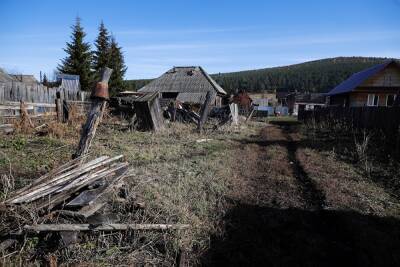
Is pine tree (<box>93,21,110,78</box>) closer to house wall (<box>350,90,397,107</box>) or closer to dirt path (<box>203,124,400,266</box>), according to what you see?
house wall (<box>350,90,397,107</box>)

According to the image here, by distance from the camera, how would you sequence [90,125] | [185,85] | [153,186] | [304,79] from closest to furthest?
1. [90,125]
2. [153,186]
3. [185,85]
4. [304,79]

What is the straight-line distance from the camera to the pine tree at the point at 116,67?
136ft

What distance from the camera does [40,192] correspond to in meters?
3.78

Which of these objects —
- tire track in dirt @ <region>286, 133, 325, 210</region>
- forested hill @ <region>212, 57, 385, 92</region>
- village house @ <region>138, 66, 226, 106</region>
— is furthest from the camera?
forested hill @ <region>212, 57, 385, 92</region>

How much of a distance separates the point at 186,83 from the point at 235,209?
3532 cm

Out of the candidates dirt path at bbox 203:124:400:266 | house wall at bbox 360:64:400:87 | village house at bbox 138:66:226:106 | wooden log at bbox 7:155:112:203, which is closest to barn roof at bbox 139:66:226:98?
village house at bbox 138:66:226:106

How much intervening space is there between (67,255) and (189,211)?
1.84 m

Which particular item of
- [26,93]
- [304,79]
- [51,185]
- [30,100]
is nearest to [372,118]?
[51,185]

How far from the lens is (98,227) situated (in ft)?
12.0

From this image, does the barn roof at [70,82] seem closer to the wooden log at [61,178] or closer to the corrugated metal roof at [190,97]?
the corrugated metal roof at [190,97]

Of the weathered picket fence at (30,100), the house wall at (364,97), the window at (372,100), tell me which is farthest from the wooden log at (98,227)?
the window at (372,100)

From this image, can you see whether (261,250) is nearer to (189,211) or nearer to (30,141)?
(189,211)

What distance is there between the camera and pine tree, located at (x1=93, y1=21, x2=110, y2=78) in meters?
41.7

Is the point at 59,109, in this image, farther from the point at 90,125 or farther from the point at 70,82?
the point at 70,82
